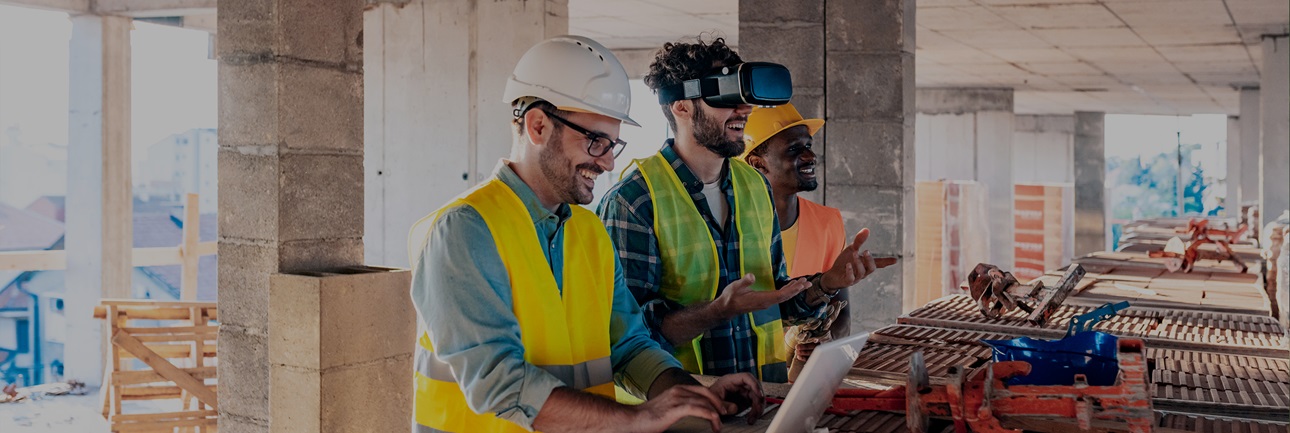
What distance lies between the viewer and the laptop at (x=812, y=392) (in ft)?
7.08

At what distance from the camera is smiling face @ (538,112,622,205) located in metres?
2.71

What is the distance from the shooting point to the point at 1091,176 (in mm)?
31016

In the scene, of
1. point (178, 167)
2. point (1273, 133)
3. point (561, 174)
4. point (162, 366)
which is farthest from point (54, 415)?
point (1273, 133)

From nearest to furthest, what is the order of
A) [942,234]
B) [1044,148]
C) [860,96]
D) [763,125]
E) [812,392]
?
[812,392]
[763,125]
[860,96]
[942,234]
[1044,148]

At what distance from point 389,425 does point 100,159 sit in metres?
9.48

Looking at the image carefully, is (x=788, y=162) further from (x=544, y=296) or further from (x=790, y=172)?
(x=544, y=296)

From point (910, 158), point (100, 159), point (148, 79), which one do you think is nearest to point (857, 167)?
point (910, 158)

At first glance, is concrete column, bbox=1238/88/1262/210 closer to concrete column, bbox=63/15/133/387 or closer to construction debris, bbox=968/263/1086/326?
construction debris, bbox=968/263/1086/326

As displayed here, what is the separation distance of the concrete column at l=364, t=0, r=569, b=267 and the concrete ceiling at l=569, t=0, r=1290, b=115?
1.94 meters

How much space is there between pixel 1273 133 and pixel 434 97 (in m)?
10.6

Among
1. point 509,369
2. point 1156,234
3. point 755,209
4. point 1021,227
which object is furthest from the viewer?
point 1021,227

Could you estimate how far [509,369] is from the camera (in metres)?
2.35

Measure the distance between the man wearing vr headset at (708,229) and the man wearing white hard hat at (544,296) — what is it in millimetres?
485

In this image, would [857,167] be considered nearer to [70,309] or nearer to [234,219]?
[234,219]
